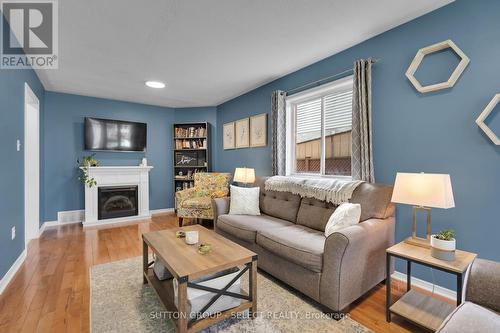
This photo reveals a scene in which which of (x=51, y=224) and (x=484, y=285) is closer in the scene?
(x=484, y=285)

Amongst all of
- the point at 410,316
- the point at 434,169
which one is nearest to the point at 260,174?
the point at 434,169

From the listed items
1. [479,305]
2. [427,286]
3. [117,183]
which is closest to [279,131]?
[427,286]

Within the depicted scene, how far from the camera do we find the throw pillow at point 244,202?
124 inches

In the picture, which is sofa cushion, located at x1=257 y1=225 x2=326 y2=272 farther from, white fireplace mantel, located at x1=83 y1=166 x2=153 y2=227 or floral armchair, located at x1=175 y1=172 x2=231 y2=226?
white fireplace mantel, located at x1=83 y1=166 x2=153 y2=227

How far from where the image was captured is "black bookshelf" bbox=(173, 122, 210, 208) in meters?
5.46

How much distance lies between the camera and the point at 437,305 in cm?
174

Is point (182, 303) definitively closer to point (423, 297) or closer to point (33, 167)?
point (423, 297)

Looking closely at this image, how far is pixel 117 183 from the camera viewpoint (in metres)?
4.71

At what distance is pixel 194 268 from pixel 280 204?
1672 millimetres

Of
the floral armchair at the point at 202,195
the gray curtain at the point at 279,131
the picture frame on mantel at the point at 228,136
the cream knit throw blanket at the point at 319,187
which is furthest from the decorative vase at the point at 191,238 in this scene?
the picture frame on mantel at the point at 228,136

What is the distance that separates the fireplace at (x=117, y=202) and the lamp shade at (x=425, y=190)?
15.4 feet

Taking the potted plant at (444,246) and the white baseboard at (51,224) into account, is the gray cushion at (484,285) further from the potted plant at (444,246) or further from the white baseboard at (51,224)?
the white baseboard at (51,224)

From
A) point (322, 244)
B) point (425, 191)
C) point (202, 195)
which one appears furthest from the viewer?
point (202, 195)

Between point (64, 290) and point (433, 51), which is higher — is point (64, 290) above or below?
below
